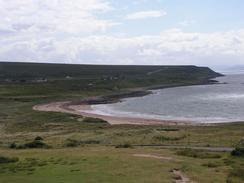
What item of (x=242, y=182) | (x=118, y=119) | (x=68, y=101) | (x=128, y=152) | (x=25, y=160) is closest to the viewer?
(x=242, y=182)

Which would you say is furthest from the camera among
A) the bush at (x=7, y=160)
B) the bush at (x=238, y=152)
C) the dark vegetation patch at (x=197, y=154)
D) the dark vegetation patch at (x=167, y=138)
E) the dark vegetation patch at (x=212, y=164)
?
the dark vegetation patch at (x=167, y=138)

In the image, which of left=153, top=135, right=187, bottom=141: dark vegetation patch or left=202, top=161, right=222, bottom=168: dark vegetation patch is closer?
left=202, top=161, right=222, bottom=168: dark vegetation patch

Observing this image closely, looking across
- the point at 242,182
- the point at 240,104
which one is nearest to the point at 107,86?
the point at 240,104

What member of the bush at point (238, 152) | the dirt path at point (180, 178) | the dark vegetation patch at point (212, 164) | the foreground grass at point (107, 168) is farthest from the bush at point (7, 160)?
the bush at point (238, 152)

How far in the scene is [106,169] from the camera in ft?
94.7

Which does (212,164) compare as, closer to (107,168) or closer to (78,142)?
(107,168)

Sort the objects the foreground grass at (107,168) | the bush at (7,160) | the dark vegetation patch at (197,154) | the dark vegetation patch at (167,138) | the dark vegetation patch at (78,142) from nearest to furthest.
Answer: the foreground grass at (107,168)
the bush at (7,160)
the dark vegetation patch at (197,154)
the dark vegetation patch at (78,142)
the dark vegetation patch at (167,138)

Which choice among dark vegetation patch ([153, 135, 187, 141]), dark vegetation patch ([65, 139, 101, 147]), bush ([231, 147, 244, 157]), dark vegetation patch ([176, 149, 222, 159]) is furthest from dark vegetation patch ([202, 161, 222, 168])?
dark vegetation patch ([153, 135, 187, 141])

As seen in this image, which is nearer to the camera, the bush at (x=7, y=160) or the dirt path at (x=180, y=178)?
the dirt path at (x=180, y=178)

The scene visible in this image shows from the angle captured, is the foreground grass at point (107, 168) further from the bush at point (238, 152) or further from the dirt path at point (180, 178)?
the bush at point (238, 152)

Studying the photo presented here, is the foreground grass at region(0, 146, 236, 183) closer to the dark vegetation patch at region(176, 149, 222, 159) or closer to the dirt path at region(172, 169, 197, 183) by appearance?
the dirt path at region(172, 169, 197, 183)

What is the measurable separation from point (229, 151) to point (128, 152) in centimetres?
859

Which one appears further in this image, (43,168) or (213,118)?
(213,118)

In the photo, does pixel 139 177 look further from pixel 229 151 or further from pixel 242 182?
pixel 229 151
